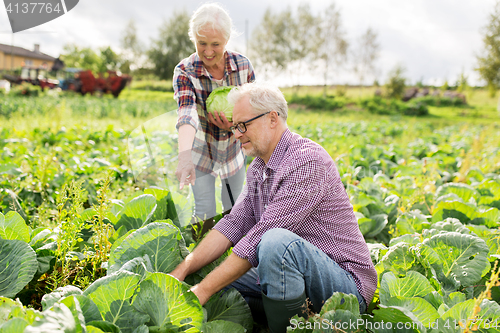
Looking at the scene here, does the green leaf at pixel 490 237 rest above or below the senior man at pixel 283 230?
below

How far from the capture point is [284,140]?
5.83 feet

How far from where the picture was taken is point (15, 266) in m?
1.63

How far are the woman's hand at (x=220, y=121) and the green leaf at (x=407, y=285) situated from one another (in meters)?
1.47

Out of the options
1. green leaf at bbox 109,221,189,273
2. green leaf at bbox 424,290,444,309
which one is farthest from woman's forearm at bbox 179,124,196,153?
green leaf at bbox 424,290,444,309

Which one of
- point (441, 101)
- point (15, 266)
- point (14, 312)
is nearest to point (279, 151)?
point (14, 312)

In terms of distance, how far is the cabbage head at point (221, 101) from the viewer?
2.44 m

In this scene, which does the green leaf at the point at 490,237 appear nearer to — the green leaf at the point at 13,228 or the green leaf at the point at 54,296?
the green leaf at the point at 54,296

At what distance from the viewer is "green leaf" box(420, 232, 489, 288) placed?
188 centimetres

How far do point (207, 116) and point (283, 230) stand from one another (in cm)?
140

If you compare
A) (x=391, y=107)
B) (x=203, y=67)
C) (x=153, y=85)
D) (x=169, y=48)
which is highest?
(x=169, y=48)

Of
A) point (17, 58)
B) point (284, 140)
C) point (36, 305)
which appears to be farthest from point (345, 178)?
point (17, 58)

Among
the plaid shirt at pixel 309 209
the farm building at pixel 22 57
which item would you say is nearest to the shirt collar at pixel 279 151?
the plaid shirt at pixel 309 209

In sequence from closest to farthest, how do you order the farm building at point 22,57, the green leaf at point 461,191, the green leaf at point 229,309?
1. the green leaf at point 229,309
2. the green leaf at point 461,191
3. the farm building at point 22,57

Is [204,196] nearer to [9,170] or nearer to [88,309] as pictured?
[88,309]
